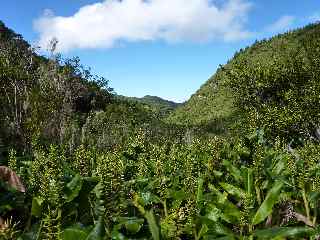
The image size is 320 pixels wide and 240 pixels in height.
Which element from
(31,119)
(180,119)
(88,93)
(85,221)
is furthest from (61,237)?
(180,119)

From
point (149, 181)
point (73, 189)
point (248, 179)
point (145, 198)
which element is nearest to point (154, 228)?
point (73, 189)

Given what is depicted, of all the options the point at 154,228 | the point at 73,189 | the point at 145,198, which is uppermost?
the point at 73,189

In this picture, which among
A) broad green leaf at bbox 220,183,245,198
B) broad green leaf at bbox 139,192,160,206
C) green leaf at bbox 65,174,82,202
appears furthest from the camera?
broad green leaf at bbox 220,183,245,198

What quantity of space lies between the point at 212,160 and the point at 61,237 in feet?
24.3

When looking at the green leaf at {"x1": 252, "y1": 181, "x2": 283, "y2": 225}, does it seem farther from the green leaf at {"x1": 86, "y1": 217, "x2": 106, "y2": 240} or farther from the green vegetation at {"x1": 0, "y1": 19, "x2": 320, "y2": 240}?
the green leaf at {"x1": 86, "y1": 217, "x2": 106, "y2": 240}

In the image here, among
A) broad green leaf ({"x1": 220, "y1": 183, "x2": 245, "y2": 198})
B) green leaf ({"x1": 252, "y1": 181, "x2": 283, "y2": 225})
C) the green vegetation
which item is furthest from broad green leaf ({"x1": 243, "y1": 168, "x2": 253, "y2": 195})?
green leaf ({"x1": 252, "y1": 181, "x2": 283, "y2": 225})

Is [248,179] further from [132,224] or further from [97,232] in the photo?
[97,232]

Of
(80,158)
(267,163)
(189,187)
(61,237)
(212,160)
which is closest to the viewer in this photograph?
(61,237)

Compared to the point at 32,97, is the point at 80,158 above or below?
below

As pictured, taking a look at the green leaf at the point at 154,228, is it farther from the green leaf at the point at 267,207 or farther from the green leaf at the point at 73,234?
the green leaf at the point at 267,207

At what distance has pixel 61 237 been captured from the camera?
15.1ft

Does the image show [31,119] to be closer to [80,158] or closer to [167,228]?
[80,158]

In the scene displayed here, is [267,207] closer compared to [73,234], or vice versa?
[73,234]

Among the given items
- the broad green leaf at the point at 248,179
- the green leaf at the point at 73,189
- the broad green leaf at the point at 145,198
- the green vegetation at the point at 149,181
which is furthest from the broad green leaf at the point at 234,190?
the green leaf at the point at 73,189
